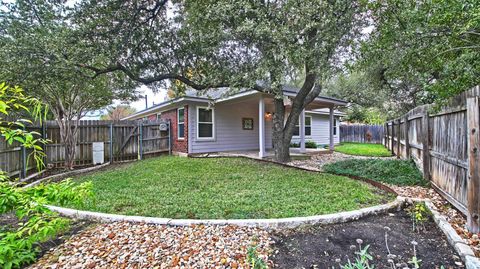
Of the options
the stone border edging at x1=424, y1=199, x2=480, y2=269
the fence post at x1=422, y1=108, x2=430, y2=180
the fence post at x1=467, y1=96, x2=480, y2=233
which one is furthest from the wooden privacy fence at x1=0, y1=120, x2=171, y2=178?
the fence post at x1=422, y1=108, x2=430, y2=180

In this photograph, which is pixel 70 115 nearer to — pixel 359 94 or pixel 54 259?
pixel 54 259

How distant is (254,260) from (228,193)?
8.02 ft

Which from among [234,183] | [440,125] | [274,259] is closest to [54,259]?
[274,259]

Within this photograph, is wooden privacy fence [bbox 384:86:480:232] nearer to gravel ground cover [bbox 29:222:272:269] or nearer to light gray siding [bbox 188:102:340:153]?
gravel ground cover [bbox 29:222:272:269]

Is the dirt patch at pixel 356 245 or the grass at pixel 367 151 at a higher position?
the grass at pixel 367 151

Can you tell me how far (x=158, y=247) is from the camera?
2596mm

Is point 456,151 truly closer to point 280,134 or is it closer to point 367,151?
point 280,134

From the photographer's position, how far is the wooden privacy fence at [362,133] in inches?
778

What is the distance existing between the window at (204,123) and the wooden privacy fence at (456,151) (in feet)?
25.5

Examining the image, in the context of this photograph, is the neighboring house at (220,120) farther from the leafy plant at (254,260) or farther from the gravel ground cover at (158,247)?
the leafy plant at (254,260)

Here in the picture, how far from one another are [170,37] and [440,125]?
720 cm

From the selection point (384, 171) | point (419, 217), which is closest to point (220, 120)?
point (384, 171)

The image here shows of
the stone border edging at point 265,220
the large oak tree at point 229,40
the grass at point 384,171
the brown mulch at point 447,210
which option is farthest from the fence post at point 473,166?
the large oak tree at point 229,40

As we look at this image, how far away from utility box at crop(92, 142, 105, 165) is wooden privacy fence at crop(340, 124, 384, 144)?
19020mm
